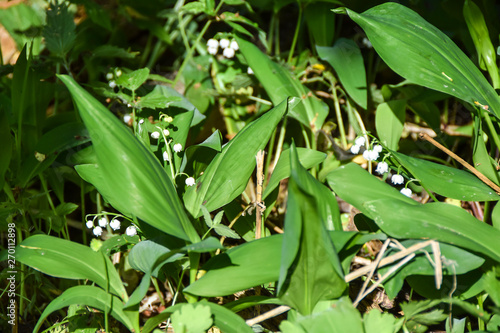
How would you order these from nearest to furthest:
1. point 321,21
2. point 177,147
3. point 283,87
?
point 177,147 < point 283,87 < point 321,21

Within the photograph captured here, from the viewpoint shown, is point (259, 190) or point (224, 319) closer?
point (224, 319)

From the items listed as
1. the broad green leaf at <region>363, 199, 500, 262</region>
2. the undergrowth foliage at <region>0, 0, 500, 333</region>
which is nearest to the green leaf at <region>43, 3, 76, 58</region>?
the undergrowth foliage at <region>0, 0, 500, 333</region>

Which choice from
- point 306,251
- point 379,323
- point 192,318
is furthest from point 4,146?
point 379,323

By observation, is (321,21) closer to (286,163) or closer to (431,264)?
(286,163)

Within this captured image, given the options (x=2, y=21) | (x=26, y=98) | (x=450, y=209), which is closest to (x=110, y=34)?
(x=2, y=21)

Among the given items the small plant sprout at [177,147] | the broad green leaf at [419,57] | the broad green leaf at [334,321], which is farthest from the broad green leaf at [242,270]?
the broad green leaf at [419,57]

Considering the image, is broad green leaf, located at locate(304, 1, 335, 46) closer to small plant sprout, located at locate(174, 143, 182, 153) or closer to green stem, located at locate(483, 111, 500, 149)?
green stem, located at locate(483, 111, 500, 149)

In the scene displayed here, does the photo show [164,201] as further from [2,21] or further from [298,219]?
[2,21]
